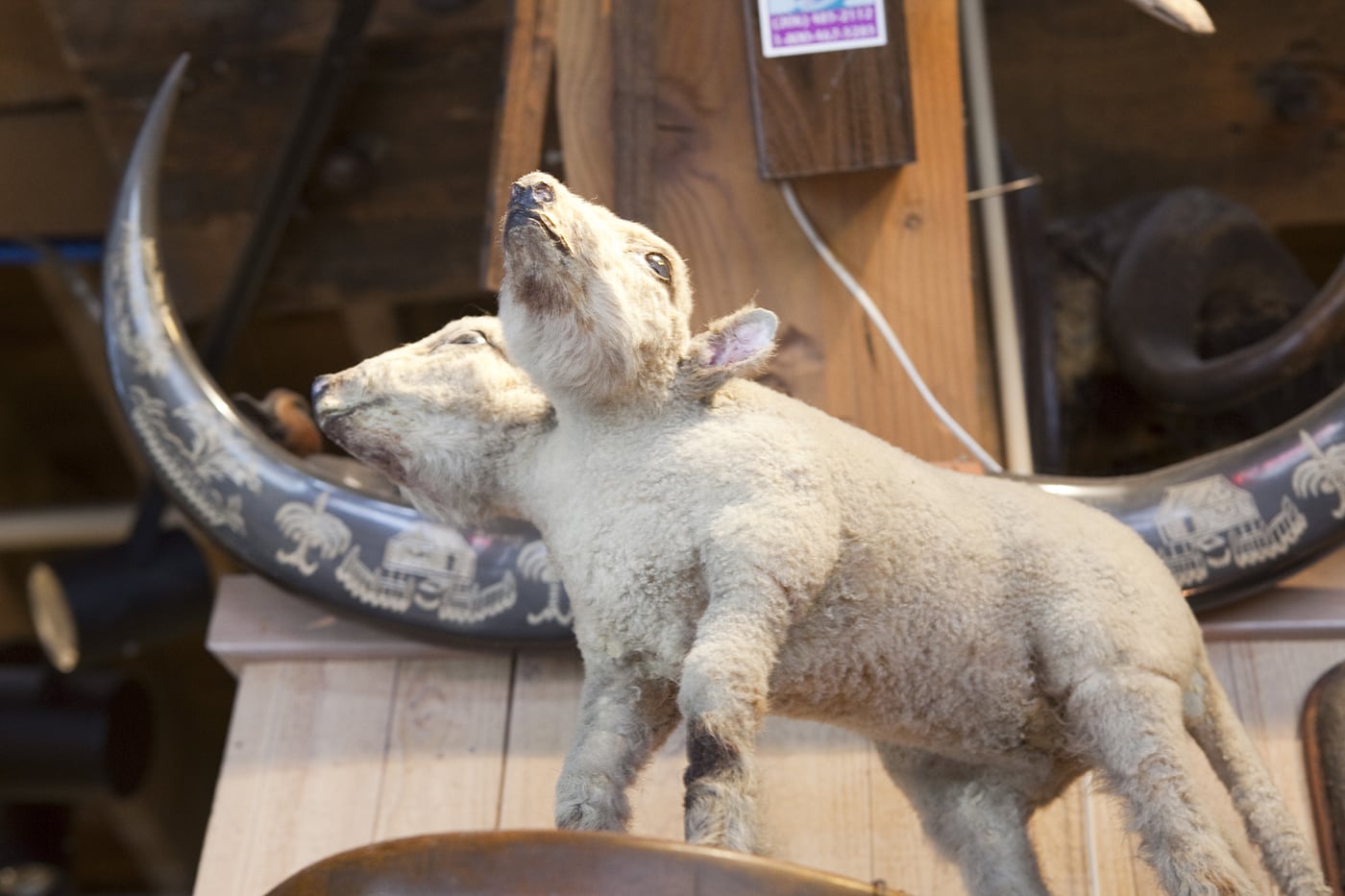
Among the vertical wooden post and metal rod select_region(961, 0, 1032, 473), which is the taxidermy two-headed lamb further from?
metal rod select_region(961, 0, 1032, 473)

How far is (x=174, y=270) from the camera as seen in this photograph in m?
Answer: 2.29

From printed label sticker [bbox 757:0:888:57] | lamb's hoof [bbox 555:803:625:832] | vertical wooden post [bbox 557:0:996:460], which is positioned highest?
printed label sticker [bbox 757:0:888:57]

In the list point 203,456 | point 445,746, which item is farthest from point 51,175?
point 445,746

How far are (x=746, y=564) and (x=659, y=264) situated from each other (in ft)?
0.56

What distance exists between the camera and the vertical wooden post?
1.33m

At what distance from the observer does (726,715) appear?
0.72 meters

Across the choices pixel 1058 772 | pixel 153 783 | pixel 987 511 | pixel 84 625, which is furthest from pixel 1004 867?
pixel 153 783

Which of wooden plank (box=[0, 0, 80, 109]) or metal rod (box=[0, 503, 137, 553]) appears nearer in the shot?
wooden plank (box=[0, 0, 80, 109])

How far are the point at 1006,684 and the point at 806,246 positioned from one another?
0.58m

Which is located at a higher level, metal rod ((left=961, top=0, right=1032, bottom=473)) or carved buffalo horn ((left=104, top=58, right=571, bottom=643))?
metal rod ((left=961, top=0, right=1032, bottom=473))

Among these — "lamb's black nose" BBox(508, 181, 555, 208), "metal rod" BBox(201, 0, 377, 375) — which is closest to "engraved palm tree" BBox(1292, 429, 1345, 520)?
"lamb's black nose" BBox(508, 181, 555, 208)

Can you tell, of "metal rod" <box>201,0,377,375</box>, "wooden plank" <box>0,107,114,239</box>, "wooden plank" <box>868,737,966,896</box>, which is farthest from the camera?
"wooden plank" <box>0,107,114,239</box>

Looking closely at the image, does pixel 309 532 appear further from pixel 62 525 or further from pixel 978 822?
pixel 62 525

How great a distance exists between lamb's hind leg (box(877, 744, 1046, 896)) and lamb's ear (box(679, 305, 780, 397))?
1.03 ft
